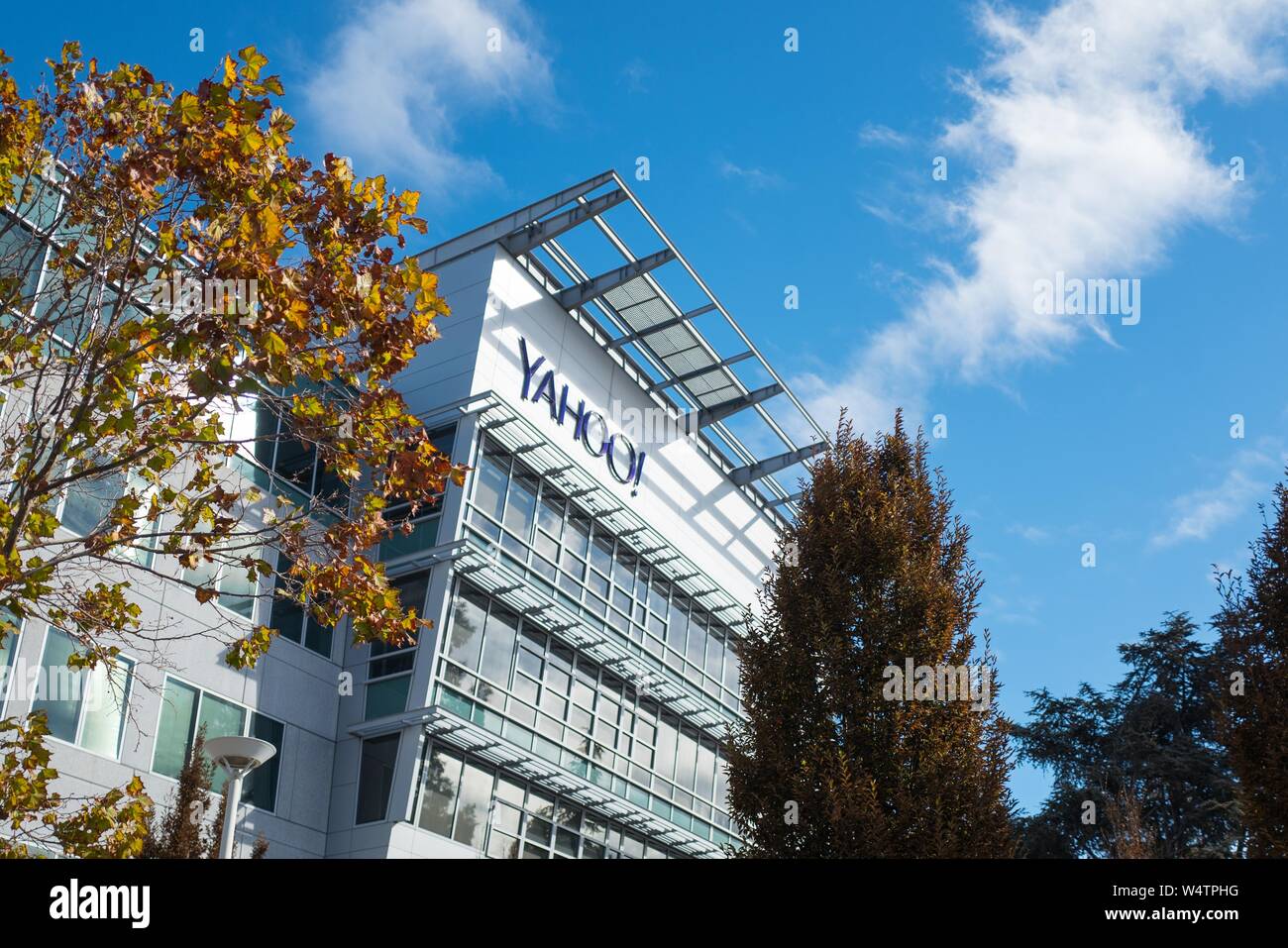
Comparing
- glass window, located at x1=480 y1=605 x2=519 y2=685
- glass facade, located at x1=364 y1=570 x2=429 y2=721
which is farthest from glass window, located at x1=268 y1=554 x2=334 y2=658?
glass window, located at x1=480 y1=605 x2=519 y2=685

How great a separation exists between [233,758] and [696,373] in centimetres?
1924

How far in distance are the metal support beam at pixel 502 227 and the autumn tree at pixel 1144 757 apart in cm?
1807

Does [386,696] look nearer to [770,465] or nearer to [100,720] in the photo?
[100,720]

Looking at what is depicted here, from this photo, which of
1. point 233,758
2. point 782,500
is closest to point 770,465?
point 782,500

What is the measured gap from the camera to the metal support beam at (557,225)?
25984 millimetres

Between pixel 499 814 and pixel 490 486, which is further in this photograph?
pixel 490 486

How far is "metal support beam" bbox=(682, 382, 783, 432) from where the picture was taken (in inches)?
1246

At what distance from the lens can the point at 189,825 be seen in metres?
15.7

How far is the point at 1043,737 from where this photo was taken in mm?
32750

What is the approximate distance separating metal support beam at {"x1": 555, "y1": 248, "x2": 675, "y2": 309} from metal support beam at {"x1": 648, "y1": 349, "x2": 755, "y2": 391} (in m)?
3.73

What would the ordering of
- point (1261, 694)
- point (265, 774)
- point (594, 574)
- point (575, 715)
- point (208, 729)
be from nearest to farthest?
1. point (1261, 694)
2. point (208, 729)
3. point (265, 774)
4. point (575, 715)
5. point (594, 574)

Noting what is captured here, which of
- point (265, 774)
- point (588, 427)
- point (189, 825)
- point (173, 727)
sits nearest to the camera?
point (189, 825)

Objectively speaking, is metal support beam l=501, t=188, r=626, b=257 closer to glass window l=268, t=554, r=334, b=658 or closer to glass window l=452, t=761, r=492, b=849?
glass window l=268, t=554, r=334, b=658
